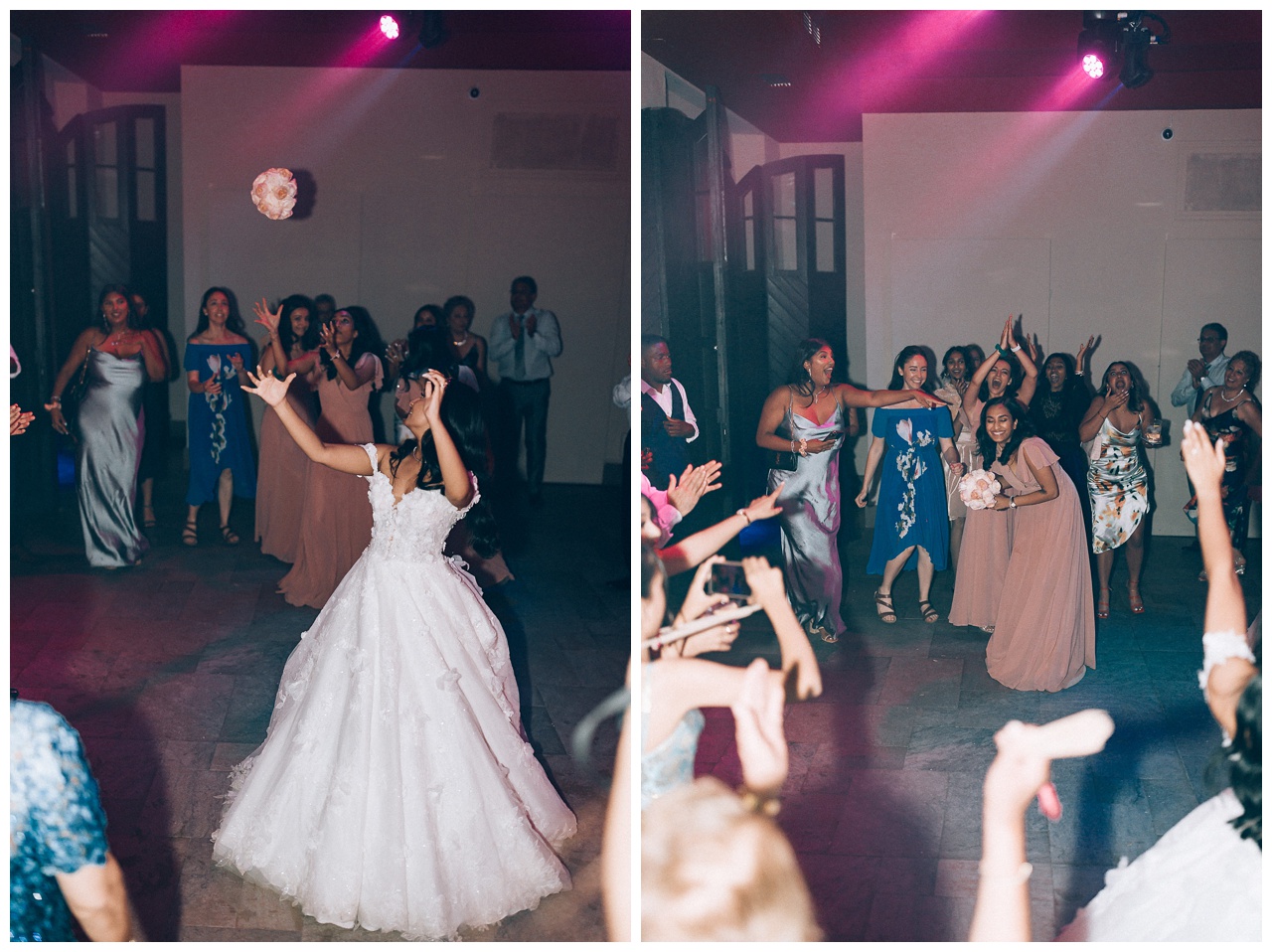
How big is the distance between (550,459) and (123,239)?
294 cm

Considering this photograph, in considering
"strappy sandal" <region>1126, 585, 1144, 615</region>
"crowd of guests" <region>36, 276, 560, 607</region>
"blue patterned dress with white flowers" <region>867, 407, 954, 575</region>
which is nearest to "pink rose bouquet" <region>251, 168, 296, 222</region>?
"crowd of guests" <region>36, 276, 560, 607</region>

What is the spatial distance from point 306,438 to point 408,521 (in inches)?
11.5

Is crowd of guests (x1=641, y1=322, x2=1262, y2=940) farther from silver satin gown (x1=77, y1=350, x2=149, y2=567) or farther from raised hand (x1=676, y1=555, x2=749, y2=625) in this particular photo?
silver satin gown (x1=77, y1=350, x2=149, y2=567)

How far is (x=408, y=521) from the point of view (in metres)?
2.85

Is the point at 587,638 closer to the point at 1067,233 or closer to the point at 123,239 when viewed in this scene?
the point at 1067,233

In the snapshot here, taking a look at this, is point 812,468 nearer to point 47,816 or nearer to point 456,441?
point 456,441

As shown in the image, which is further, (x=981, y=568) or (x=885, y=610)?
(x=885, y=610)

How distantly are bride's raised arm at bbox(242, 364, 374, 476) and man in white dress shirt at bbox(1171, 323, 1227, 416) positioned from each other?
13.8 ft

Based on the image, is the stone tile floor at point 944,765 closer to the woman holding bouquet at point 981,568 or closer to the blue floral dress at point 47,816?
the woman holding bouquet at point 981,568

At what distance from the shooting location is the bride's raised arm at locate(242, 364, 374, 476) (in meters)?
2.75

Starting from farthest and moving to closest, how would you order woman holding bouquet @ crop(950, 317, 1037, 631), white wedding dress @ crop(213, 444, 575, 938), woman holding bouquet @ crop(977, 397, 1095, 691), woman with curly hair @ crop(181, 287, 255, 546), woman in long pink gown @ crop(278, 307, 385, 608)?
woman with curly hair @ crop(181, 287, 255, 546), woman in long pink gown @ crop(278, 307, 385, 608), woman holding bouquet @ crop(950, 317, 1037, 631), woman holding bouquet @ crop(977, 397, 1095, 691), white wedding dress @ crop(213, 444, 575, 938)

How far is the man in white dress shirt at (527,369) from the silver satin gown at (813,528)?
8.26 ft

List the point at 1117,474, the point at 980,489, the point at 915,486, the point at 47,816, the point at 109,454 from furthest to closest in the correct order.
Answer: the point at 109,454, the point at 1117,474, the point at 915,486, the point at 980,489, the point at 47,816

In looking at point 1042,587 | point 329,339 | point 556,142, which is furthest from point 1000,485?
point 556,142
